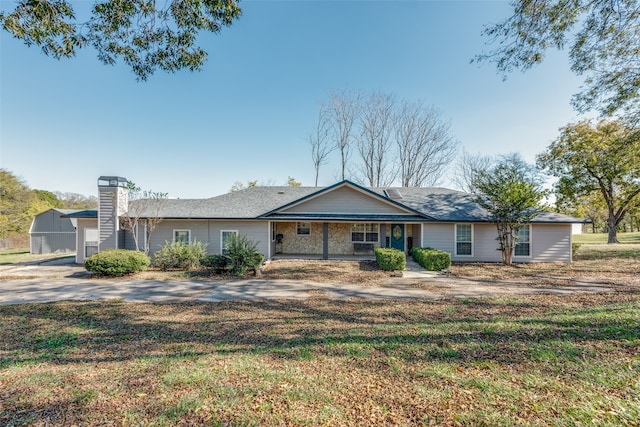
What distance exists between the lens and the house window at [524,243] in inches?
598

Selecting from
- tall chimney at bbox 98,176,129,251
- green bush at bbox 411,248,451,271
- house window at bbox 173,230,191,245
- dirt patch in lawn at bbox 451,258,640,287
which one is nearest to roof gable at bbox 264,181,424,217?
green bush at bbox 411,248,451,271

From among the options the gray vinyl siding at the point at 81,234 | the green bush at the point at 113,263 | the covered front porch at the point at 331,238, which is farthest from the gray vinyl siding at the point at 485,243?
the gray vinyl siding at the point at 81,234

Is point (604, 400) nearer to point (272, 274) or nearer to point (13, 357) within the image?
point (13, 357)

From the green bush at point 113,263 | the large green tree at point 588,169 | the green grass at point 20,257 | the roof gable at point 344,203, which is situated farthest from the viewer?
the large green tree at point 588,169

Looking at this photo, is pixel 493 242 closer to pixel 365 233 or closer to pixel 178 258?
pixel 365 233

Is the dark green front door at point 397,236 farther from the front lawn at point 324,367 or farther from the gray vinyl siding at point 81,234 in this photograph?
the gray vinyl siding at point 81,234

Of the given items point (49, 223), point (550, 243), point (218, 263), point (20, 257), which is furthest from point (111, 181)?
point (550, 243)

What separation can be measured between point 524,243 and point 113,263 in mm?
20154

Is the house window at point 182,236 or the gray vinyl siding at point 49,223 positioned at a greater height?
the gray vinyl siding at point 49,223

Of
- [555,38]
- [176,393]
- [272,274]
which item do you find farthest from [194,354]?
[555,38]

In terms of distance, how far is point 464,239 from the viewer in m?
15.5

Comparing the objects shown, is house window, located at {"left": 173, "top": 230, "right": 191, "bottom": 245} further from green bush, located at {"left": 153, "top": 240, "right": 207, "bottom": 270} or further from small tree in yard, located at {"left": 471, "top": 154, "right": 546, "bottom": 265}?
small tree in yard, located at {"left": 471, "top": 154, "right": 546, "bottom": 265}

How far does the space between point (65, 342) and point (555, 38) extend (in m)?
13.7

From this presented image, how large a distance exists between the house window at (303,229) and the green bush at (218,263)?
Answer: 656 centimetres
